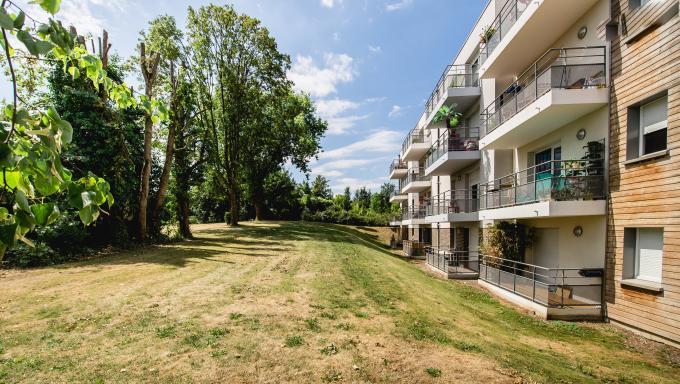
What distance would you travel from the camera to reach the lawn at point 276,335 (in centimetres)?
563

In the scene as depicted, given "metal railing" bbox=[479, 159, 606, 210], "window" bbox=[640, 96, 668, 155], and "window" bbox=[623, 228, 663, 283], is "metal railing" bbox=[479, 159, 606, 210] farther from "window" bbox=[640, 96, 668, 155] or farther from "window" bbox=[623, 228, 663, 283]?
"window" bbox=[623, 228, 663, 283]

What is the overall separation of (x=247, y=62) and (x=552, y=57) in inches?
925

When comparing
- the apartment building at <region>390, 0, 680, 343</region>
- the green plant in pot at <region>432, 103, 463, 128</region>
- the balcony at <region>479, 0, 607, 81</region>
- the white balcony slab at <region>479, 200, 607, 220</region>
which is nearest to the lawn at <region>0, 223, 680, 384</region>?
the apartment building at <region>390, 0, 680, 343</region>

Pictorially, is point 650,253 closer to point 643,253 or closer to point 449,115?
point 643,253

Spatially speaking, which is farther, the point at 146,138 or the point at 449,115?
the point at 449,115

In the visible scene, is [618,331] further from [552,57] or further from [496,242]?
[552,57]

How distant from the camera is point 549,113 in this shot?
1093 cm

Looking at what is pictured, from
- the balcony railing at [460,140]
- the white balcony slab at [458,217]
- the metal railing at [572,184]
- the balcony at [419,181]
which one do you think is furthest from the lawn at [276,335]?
the balcony at [419,181]

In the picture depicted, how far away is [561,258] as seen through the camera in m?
12.1

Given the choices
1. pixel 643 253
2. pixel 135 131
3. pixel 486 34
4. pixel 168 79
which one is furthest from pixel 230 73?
pixel 643 253

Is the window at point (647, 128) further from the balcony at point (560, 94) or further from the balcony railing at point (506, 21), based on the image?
the balcony railing at point (506, 21)

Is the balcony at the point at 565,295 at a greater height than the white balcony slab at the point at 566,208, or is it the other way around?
the white balcony slab at the point at 566,208

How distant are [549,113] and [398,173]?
29542 millimetres

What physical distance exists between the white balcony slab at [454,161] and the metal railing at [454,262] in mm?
4891
